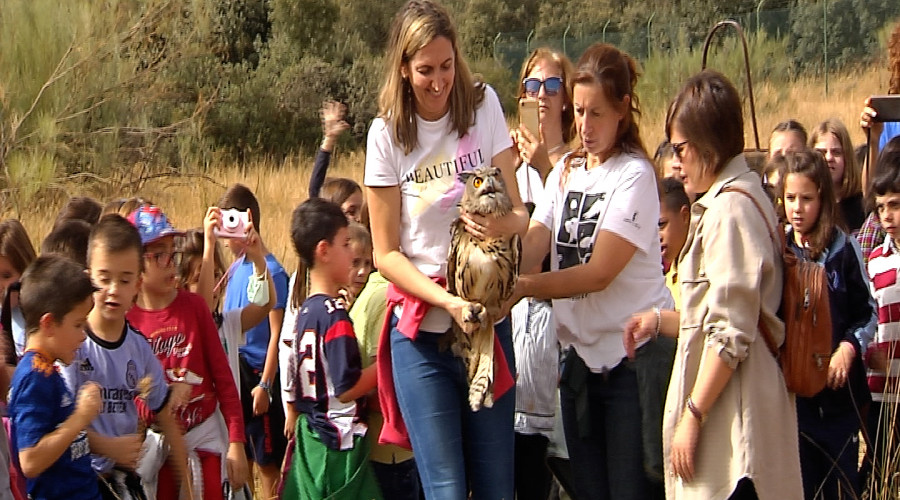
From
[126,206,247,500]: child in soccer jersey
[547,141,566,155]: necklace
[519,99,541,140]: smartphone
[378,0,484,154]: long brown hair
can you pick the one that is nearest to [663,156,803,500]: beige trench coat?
[378,0,484,154]: long brown hair

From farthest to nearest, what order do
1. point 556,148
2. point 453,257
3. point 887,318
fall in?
1. point 556,148
2. point 887,318
3. point 453,257

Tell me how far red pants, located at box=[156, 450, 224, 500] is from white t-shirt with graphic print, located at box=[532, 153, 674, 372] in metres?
1.57

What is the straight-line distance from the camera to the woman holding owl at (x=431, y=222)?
3.67m

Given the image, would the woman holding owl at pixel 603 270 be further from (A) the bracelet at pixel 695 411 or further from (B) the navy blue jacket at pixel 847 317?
(B) the navy blue jacket at pixel 847 317

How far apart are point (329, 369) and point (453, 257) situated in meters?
1.05

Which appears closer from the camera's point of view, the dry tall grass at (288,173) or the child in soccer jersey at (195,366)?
the child in soccer jersey at (195,366)

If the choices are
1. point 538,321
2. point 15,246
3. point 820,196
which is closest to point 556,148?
point 538,321

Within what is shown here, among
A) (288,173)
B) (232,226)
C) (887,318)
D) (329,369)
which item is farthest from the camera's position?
(288,173)

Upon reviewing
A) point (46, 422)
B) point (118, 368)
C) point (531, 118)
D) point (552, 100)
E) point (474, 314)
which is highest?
point (552, 100)

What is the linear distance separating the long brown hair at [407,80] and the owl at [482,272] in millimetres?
282

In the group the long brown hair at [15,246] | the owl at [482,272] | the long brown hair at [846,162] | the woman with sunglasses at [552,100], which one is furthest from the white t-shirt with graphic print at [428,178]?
the long brown hair at [846,162]

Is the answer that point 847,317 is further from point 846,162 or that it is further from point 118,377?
point 118,377

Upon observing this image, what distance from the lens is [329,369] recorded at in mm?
4391

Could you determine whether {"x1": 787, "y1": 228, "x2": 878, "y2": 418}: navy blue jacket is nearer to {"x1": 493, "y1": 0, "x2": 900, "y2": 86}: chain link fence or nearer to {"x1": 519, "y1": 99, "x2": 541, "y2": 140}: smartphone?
{"x1": 519, "y1": 99, "x2": 541, "y2": 140}: smartphone
